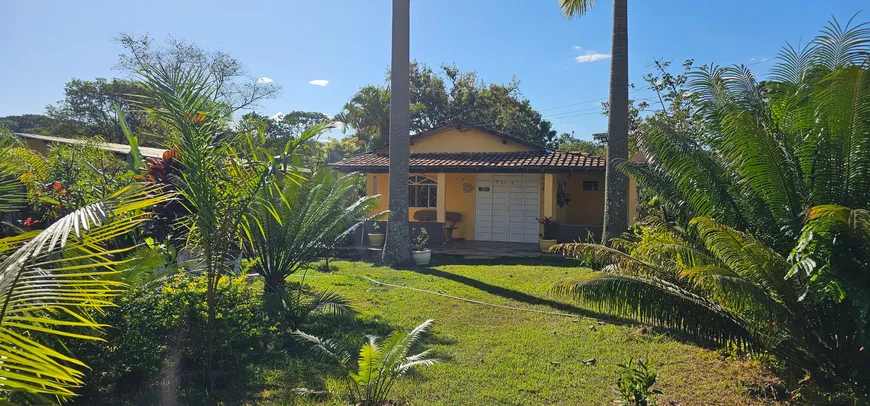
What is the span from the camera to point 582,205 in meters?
18.5

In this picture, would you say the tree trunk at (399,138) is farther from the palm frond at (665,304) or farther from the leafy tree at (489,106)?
the leafy tree at (489,106)

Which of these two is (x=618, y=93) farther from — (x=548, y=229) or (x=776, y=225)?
(x=776, y=225)

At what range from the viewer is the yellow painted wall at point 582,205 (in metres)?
18.3

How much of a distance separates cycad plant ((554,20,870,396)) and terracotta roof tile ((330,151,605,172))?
30.0ft

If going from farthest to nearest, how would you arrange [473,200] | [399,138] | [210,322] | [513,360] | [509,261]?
[473,200] < [509,261] < [399,138] < [513,360] < [210,322]

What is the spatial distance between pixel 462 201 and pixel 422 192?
158 centimetres

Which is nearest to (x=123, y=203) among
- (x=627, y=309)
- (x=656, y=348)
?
(x=627, y=309)

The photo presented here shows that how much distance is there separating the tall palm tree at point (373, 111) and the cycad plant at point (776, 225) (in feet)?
72.3

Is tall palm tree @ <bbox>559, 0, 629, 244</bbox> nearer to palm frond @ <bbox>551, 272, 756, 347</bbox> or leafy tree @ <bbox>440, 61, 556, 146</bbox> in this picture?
palm frond @ <bbox>551, 272, 756, 347</bbox>

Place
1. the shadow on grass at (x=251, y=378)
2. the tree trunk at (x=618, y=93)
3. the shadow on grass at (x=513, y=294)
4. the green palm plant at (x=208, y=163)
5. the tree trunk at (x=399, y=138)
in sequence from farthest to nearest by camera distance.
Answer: the tree trunk at (x=399, y=138) → the tree trunk at (x=618, y=93) → the shadow on grass at (x=513, y=294) → the shadow on grass at (x=251, y=378) → the green palm plant at (x=208, y=163)

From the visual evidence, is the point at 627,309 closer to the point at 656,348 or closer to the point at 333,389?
the point at 656,348

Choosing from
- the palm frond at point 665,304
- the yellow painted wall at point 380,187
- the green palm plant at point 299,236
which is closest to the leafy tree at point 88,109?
the yellow painted wall at point 380,187

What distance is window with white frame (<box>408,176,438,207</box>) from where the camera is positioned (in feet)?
60.4

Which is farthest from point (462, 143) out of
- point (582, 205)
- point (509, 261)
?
point (509, 261)
